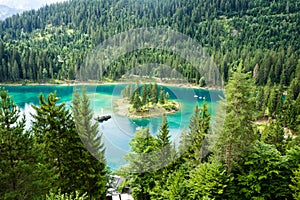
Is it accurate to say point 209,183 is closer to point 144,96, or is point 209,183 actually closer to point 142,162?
point 142,162

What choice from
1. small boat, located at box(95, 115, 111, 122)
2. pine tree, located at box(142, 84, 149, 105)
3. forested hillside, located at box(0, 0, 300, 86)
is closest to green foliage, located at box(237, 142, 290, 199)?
small boat, located at box(95, 115, 111, 122)

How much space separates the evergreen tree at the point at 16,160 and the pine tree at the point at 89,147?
9.26 ft

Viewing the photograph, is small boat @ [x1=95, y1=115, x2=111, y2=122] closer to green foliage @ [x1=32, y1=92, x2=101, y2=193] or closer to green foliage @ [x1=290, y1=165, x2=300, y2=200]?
green foliage @ [x1=32, y1=92, x2=101, y2=193]

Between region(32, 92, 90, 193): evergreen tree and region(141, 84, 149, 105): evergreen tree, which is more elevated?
region(141, 84, 149, 105): evergreen tree

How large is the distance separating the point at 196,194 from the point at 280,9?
110m

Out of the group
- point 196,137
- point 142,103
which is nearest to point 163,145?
Answer: point 196,137

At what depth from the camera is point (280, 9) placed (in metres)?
104

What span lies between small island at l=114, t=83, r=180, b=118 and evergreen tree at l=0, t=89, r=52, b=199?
4204 millimetres

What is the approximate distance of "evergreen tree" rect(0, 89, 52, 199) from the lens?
9.35m

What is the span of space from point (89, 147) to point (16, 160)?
3.86 meters

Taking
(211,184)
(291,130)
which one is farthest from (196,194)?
(291,130)

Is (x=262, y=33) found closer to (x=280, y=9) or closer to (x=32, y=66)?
(x=280, y=9)

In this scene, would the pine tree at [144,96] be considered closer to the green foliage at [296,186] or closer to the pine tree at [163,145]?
the pine tree at [163,145]

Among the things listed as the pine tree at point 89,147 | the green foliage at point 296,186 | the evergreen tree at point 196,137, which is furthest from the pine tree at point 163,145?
the green foliage at point 296,186
